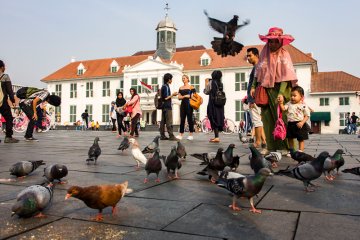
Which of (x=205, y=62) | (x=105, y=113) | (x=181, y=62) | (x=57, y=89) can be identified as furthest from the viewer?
(x=57, y=89)

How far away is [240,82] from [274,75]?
115 feet

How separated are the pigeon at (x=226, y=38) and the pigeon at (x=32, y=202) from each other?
198 inches

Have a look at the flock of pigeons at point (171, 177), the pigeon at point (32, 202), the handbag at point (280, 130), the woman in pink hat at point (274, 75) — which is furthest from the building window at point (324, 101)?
the pigeon at point (32, 202)

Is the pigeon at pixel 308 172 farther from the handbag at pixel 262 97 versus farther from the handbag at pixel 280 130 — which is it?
the handbag at pixel 262 97

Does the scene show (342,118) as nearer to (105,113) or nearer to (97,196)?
(105,113)

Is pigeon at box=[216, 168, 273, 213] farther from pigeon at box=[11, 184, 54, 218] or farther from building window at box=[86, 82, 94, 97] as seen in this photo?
building window at box=[86, 82, 94, 97]

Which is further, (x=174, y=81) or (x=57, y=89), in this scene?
(x=57, y=89)

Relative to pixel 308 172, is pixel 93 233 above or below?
below

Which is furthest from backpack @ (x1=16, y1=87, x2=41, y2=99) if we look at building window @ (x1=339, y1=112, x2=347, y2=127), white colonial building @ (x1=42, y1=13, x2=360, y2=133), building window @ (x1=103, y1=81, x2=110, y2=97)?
building window @ (x1=103, y1=81, x2=110, y2=97)

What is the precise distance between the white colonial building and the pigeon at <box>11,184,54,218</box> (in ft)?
105

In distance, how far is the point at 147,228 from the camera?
75.3 inches

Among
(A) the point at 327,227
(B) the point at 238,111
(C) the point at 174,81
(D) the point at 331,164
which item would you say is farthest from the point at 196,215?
(C) the point at 174,81

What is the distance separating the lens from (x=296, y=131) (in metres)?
5.59

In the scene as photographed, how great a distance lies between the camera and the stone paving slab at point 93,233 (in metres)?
1.76
